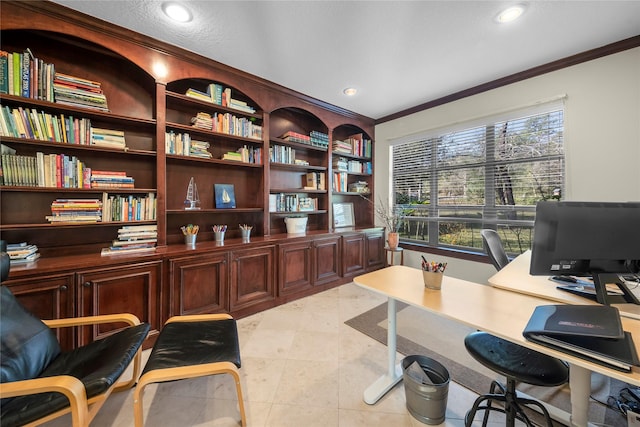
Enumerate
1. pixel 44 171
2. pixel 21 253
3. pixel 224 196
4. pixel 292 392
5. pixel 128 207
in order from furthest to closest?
pixel 224 196 → pixel 128 207 → pixel 44 171 → pixel 21 253 → pixel 292 392

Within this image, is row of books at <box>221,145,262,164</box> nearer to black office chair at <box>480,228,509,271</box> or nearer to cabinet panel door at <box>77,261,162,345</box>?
cabinet panel door at <box>77,261,162,345</box>

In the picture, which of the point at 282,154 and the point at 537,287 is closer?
the point at 537,287

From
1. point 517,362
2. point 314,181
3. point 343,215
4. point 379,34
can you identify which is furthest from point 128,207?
point 517,362

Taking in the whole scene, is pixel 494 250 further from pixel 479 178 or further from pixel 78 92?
pixel 78 92

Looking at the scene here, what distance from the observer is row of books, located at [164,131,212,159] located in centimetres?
237

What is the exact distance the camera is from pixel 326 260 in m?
3.33

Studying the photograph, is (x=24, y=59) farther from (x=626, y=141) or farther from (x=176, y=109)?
(x=626, y=141)

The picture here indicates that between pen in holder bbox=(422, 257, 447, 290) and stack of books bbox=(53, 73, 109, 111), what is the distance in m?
2.81

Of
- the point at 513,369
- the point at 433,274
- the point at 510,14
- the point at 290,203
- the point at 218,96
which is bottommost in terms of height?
the point at 513,369

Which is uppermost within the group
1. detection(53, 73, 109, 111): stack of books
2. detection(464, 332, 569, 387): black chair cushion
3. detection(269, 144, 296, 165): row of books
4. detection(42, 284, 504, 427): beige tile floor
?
detection(53, 73, 109, 111): stack of books

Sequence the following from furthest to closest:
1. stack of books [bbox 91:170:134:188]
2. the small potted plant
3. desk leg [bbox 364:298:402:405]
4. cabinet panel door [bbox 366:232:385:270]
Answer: the small potted plant
cabinet panel door [bbox 366:232:385:270]
stack of books [bbox 91:170:134:188]
desk leg [bbox 364:298:402:405]

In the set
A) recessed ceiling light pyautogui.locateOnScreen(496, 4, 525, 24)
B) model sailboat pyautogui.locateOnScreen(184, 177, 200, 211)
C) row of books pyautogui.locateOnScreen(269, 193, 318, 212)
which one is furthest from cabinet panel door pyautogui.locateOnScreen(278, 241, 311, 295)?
recessed ceiling light pyautogui.locateOnScreen(496, 4, 525, 24)

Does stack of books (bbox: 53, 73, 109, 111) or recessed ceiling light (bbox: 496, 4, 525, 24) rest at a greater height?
recessed ceiling light (bbox: 496, 4, 525, 24)

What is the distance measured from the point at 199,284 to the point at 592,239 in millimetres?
2758
